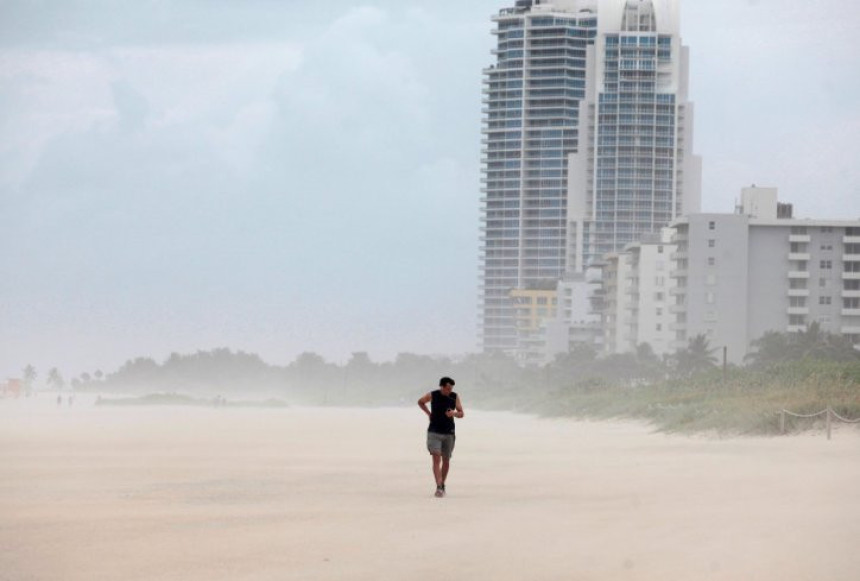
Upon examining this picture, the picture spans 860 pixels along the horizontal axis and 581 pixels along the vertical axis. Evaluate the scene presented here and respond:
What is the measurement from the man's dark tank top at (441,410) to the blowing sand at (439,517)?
3.22 ft

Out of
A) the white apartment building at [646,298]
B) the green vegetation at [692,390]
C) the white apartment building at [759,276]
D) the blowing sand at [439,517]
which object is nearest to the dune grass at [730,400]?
the green vegetation at [692,390]

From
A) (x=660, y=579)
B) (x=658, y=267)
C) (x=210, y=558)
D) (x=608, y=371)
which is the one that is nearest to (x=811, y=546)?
(x=660, y=579)

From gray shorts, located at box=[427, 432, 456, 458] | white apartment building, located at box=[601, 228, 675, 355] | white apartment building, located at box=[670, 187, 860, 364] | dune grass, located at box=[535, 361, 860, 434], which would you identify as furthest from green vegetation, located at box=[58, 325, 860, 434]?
gray shorts, located at box=[427, 432, 456, 458]

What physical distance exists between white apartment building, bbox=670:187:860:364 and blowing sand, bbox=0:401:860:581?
119 meters

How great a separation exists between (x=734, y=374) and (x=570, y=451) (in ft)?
147

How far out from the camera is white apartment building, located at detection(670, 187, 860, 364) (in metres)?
151

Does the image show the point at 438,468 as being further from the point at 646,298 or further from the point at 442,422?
the point at 646,298

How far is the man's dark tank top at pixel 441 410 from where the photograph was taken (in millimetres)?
21516

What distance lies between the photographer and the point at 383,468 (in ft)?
96.6

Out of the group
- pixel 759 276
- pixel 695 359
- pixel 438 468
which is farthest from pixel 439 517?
pixel 759 276

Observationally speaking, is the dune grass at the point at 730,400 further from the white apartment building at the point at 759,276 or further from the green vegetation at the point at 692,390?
the white apartment building at the point at 759,276

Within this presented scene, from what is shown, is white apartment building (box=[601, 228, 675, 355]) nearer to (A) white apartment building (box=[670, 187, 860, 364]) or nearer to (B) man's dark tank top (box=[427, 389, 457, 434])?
(A) white apartment building (box=[670, 187, 860, 364])

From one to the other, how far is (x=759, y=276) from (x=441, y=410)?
13547 centimetres

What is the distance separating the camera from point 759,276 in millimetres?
152875
